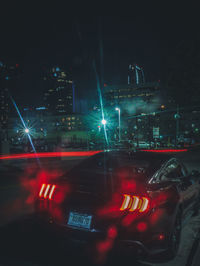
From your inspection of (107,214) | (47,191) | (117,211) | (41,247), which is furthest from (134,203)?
(41,247)

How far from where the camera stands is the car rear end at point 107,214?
11.1 feet

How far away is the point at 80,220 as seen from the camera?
138 inches

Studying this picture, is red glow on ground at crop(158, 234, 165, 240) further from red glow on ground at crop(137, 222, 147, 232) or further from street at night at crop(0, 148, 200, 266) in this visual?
street at night at crop(0, 148, 200, 266)

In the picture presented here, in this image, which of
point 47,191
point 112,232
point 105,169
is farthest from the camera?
point 105,169

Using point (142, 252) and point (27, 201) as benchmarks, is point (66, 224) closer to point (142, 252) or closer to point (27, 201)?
point (142, 252)

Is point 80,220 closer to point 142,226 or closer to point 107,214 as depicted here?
point 107,214

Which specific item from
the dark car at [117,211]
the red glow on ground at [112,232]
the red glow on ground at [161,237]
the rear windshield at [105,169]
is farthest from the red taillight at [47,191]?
the red glow on ground at [161,237]

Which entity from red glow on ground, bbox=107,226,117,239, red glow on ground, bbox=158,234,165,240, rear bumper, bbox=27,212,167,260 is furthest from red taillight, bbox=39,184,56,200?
red glow on ground, bbox=158,234,165,240

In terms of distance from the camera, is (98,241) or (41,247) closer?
(98,241)

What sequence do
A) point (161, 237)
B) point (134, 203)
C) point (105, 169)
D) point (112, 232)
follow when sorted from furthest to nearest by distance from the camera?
1. point (105, 169)
2. point (161, 237)
3. point (134, 203)
4. point (112, 232)

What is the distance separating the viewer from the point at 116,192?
3592 mm

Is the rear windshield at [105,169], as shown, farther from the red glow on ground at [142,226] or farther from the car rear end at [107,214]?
the red glow on ground at [142,226]

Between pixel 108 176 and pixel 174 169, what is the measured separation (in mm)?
1419

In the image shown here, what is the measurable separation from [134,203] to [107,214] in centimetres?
39
